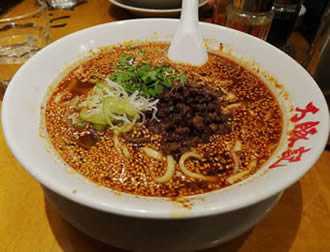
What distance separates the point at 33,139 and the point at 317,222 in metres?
0.79

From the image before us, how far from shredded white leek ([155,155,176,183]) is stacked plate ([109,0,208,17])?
972 mm

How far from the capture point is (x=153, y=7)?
1.70 meters

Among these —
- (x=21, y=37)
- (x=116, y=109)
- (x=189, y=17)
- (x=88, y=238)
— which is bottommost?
(x=88, y=238)

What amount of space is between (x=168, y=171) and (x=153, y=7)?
1.10m

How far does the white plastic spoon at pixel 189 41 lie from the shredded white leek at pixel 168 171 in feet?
1.69

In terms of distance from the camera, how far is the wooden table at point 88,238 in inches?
34.6

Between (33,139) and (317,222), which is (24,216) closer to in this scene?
(33,139)

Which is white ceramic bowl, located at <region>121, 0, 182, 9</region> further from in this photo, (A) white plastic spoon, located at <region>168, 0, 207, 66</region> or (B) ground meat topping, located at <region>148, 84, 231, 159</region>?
(B) ground meat topping, located at <region>148, 84, 231, 159</region>

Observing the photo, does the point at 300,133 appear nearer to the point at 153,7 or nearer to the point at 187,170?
the point at 187,170

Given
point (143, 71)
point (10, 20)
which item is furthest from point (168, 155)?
point (10, 20)

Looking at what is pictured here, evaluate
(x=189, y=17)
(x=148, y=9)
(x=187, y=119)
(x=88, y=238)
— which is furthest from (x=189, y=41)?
(x=88, y=238)

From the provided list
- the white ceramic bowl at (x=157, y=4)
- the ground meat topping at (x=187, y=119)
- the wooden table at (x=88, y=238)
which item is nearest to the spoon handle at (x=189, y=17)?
the ground meat topping at (x=187, y=119)

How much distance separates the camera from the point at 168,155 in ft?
2.94

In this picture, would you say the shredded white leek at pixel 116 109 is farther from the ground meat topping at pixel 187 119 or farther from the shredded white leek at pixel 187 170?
the shredded white leek at pixel 187 170
